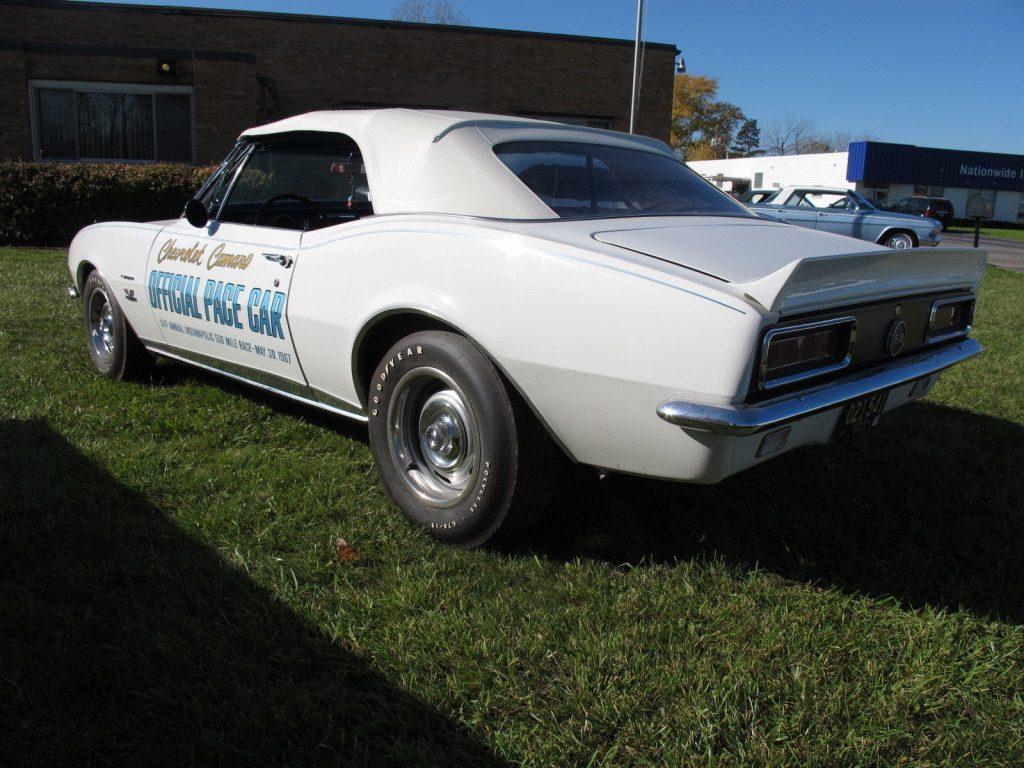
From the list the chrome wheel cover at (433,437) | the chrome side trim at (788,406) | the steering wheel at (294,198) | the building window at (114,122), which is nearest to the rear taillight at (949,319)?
the chrome side trim at (788,406)

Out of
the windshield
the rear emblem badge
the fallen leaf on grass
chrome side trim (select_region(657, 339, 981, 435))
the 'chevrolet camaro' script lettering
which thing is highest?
the windshield

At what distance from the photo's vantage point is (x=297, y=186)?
4.63m

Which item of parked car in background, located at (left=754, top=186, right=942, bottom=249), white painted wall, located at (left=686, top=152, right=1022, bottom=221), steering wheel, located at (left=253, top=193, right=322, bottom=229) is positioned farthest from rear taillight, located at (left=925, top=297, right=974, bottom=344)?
white painted wall, located at (left=686, top=152, right=1022, bottom=221)

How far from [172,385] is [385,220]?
2.30m

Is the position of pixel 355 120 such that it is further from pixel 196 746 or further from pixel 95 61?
pixel 95 61

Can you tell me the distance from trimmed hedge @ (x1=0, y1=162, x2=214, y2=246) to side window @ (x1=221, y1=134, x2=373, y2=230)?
915 centimetres

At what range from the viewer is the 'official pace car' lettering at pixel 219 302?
3.56m

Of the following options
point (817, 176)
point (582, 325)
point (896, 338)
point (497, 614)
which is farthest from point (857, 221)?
point (817, 176)

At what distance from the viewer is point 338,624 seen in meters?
2.48

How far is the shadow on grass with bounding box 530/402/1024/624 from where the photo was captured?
2.90 meters

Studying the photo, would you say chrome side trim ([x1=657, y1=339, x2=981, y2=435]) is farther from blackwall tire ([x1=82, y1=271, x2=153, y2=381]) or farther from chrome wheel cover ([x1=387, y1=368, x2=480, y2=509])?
blackwall tire ([x1=82, y1=271, x2=153, y2=381])

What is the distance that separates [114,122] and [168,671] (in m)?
17.0

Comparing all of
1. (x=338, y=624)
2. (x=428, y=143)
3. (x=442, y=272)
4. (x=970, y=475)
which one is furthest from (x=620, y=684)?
(x=970, y=475)

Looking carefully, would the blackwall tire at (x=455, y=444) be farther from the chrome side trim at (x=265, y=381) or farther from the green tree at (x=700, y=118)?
the green tree at (x=700, y=118)
